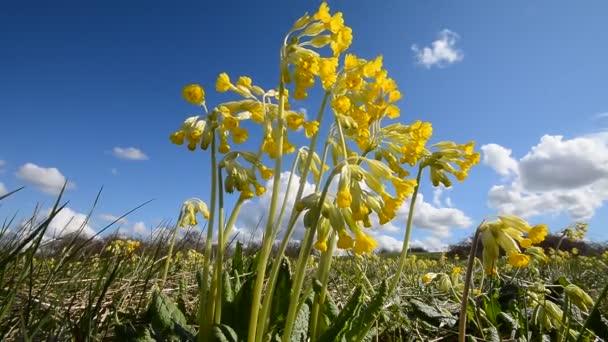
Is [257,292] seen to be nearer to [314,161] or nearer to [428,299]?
[314,161]

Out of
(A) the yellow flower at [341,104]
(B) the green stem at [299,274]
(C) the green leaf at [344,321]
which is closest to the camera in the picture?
(B) the green stem at [299,274]

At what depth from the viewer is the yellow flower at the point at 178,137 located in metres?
2.32

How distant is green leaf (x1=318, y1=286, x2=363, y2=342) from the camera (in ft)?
6.94

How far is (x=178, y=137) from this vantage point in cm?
232

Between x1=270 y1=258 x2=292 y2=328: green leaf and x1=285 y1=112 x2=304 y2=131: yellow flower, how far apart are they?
0.85 metres

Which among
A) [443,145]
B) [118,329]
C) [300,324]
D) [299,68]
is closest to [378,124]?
[443,145]

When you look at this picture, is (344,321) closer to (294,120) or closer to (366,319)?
(366,319)

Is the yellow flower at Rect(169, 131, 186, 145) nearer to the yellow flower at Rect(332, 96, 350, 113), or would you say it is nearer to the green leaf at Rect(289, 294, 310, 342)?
the yellow flower at Rect(332, 96, 350, 113)

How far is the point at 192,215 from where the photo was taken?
13.4 ft

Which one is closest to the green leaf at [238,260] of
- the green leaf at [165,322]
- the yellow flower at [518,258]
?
the green leaf at [165,322]

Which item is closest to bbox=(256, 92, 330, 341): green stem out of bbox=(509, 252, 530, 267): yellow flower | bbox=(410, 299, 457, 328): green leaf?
bbox=(509, 252, 530, 267): yellow flower

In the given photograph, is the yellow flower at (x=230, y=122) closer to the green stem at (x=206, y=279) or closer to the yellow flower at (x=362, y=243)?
the green stem at (x=206, y=279)

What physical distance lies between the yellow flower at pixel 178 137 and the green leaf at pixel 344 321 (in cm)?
109

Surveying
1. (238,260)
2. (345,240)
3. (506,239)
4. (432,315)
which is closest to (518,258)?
(506,239)
